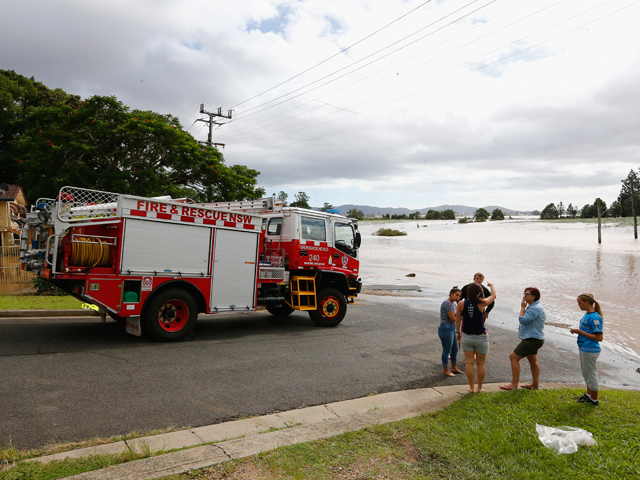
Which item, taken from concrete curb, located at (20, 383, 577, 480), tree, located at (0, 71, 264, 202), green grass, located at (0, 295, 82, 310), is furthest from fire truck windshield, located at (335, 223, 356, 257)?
tree, located at (0, 71, 264, 202)

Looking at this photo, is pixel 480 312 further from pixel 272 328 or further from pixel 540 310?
pixel 272 328

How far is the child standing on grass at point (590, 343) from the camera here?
5.71 meters

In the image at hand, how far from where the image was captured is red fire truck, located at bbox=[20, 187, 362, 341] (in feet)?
24.7

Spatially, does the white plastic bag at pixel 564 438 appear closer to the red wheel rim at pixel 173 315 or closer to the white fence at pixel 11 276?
the red wheel rim at pixel 173 315

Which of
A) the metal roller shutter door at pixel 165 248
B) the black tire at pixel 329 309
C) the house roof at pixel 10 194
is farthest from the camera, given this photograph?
the house roof at pixel 10 194

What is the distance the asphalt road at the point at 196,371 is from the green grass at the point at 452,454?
49.6 inches

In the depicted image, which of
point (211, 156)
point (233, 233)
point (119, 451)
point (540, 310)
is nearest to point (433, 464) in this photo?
point (119, 451)

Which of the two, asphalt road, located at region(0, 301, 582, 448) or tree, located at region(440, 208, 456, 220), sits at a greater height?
tree, located at region(440, 208, 456, 220)

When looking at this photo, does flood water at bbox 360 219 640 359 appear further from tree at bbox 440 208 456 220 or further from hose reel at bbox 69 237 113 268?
tree at bbox 440 208 456 220

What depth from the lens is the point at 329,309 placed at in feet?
37.0

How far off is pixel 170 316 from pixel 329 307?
421cm

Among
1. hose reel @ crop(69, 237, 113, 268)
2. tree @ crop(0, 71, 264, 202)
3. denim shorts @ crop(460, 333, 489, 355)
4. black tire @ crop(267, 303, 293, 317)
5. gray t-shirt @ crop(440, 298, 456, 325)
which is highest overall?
tree @ crop(0, 71, 264, 202)

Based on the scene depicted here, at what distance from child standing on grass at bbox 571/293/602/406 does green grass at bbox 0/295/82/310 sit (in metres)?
11.1

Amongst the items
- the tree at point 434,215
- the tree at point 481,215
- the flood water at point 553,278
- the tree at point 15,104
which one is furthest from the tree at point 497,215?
the tree at point 15,104
